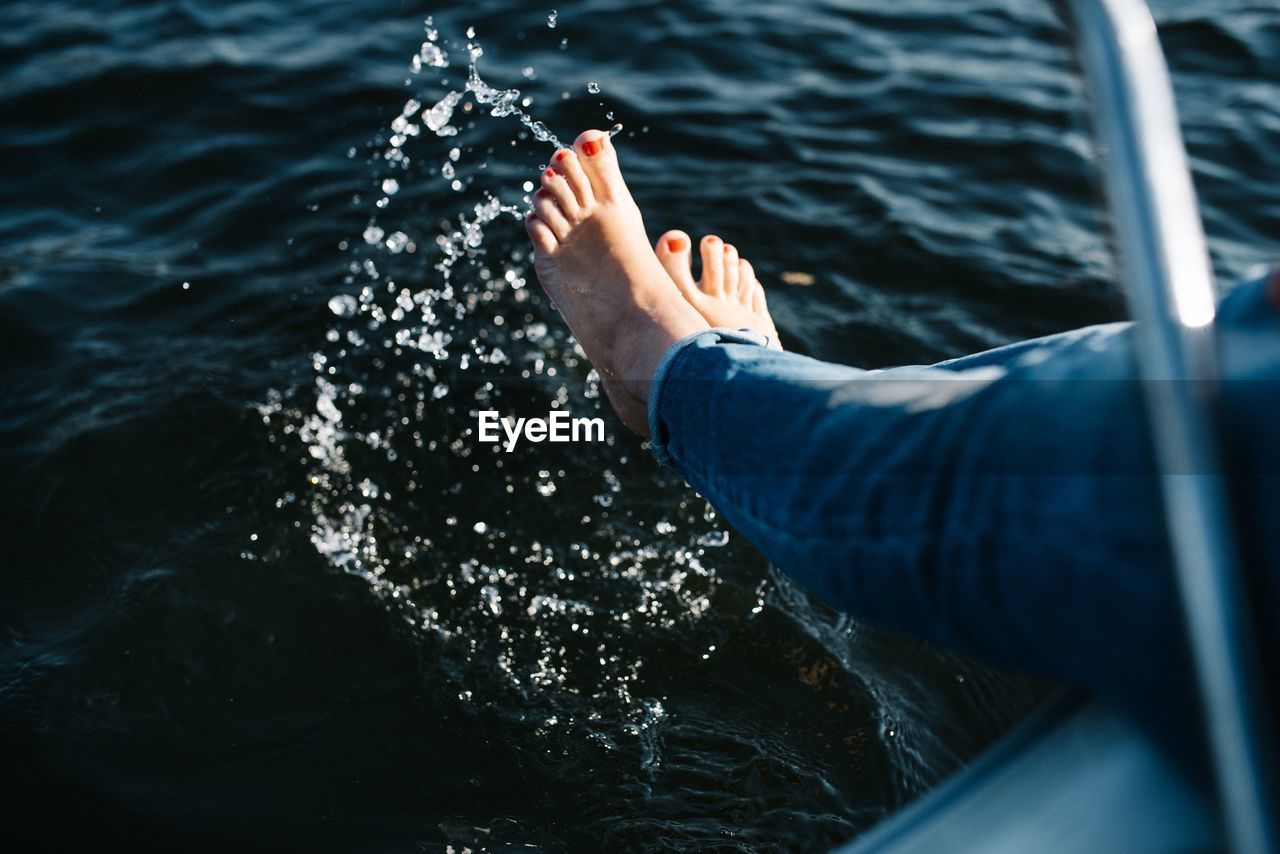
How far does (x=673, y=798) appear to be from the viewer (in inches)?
70.5

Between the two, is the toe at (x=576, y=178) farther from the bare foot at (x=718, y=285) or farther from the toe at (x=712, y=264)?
the toe at (x=712, y=264)

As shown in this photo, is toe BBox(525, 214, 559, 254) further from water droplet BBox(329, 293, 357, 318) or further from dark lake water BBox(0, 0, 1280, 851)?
water droplet BBox(329, 293, 357, 318)

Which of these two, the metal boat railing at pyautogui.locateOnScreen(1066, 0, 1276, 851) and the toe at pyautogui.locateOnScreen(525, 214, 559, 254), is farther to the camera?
the toe at pyautogui.locateOnScreen(525, 214, 559, 254)

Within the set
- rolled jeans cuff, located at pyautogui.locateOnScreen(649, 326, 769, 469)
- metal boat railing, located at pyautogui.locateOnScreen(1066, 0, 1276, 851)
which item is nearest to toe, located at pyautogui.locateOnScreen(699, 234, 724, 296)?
rolled jeans cuff, located at pyautogui.locateOnScreen(649, 326, 769, 469)

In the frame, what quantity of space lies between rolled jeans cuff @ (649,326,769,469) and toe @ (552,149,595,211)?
0.82 meters

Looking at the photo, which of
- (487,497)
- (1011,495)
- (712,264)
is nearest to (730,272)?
(712,264)

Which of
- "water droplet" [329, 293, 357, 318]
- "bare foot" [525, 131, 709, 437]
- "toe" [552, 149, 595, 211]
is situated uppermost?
"toe" [552, 149, 595, 211]

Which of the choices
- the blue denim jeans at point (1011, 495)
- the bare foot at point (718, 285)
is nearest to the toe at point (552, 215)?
the bare foot at point (718, 285)

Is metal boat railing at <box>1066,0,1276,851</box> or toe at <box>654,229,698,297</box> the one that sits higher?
metal boat railing at <box>1066,0,1276,851</box>

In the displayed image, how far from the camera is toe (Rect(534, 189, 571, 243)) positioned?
7.58 ft

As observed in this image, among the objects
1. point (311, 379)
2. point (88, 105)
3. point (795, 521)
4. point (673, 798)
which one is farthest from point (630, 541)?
point (88, 105)

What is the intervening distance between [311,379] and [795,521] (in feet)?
5.91

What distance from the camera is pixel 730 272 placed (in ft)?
8.09

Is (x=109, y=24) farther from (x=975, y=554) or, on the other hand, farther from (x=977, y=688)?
(x=975, y=554)
